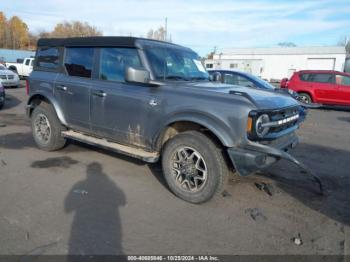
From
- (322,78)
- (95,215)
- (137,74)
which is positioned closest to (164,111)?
(137,74)

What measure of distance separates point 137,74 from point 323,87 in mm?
13077

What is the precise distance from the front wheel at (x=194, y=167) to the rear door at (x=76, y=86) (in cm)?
176

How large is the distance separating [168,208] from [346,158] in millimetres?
4323

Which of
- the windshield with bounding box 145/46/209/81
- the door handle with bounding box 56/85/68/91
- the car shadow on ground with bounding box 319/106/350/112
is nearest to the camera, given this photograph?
the windshield with bounding box 145/46/209/81

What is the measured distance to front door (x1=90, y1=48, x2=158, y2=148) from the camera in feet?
15.0

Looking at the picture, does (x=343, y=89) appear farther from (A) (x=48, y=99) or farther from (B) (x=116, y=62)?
(A) (x=48, y=99)

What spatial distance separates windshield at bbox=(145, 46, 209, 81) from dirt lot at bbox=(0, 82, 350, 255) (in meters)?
1.60

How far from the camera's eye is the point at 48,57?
614 cm

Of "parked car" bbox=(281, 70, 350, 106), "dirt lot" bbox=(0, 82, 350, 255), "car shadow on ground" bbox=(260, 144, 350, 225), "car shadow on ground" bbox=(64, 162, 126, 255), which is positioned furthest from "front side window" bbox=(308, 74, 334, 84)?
"car shadow on ground" bbox=(64, 162, 126, 255)

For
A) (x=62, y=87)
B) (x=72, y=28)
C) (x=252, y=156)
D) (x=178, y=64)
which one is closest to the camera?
(x=252, y=156)

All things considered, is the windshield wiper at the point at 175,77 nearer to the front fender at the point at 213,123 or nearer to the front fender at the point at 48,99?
the front fender at the point at 213,123

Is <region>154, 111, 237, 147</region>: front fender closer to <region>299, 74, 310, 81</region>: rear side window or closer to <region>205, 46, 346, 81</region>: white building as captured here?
<region>299, 74, 310, 81</region>: rear side window

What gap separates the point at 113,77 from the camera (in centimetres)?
496

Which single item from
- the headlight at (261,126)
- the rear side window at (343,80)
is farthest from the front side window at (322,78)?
the headlight at (261,126)
